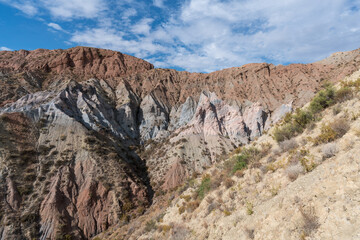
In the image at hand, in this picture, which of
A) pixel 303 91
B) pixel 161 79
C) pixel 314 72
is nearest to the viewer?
pixel 303 91

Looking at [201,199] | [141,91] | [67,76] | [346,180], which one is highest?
[67,76]

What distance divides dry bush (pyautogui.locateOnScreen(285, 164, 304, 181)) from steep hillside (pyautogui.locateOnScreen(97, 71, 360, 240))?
0.08ft

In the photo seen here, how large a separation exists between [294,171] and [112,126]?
4217 centimetres

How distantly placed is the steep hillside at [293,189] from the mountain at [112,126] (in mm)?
5449

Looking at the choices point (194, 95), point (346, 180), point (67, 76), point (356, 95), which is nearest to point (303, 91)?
point (194, 95)

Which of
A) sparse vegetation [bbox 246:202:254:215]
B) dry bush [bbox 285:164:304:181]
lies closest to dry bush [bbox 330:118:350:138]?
dry bush [bbox 285:164:304:181]

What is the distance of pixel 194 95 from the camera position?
59.3 meters

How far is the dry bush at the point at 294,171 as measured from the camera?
5781 millimetres

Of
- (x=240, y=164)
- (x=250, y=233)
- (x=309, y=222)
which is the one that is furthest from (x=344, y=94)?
(x=250, y=233)

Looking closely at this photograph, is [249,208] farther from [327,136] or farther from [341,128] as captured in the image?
[341,128]

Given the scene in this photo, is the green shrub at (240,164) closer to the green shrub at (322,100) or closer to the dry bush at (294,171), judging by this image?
the dry bush at (294,171)

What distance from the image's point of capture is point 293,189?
5137 mm

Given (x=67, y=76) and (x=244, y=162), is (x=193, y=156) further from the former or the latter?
(x=67, y=76)

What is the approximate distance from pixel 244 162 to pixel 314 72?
193 feet
